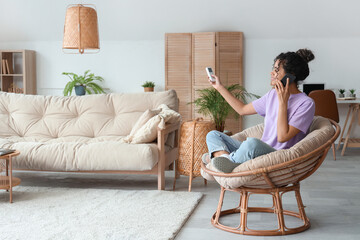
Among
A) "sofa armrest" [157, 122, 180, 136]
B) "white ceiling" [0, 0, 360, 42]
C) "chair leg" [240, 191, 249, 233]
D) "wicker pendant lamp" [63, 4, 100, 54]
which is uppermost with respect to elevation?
"white ceiling" [0, 0, 360, 42]

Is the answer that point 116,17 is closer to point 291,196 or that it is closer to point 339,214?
point 291,196

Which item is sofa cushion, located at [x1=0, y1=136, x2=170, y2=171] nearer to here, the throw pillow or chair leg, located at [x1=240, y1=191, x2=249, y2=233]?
the throw pillow

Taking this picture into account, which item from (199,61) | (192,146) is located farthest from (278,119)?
(199,61)

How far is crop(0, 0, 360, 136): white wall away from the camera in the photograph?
679 centimetres

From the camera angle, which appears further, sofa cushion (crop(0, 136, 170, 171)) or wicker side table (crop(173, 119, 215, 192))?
wicker side table (crop(173, 119, 215, 192))

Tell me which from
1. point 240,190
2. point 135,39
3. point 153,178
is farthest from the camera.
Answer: point 135,39

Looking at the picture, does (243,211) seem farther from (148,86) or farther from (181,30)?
(181,30)

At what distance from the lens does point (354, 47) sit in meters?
6.92

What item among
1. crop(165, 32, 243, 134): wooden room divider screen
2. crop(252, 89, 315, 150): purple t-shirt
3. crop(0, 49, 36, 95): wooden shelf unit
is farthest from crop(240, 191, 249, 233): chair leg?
crop(0, 49, 36, 95): wooden shelf unit

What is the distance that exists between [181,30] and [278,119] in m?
4.57

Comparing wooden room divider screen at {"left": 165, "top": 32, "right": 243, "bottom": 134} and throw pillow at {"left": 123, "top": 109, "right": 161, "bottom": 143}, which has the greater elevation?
wooden room divider screen at {"left": 165, "top": 32, "right": 243, "bottom": 134}

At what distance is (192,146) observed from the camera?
407 cm

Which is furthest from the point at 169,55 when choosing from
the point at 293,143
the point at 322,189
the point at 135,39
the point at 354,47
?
the point at 293,143

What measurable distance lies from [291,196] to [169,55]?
3869 millimetres
